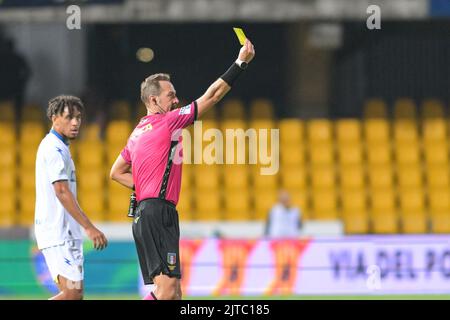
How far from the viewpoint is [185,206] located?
14750mm

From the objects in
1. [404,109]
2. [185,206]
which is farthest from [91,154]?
[404,109]

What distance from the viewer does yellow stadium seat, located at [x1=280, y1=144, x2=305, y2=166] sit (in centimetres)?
1552

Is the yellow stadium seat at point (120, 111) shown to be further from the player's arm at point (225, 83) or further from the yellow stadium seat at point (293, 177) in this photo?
the player's arm at point (225, 83)

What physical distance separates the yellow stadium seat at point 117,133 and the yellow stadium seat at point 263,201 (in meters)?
1.96

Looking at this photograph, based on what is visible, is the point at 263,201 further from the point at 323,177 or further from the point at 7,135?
the point at 7,135

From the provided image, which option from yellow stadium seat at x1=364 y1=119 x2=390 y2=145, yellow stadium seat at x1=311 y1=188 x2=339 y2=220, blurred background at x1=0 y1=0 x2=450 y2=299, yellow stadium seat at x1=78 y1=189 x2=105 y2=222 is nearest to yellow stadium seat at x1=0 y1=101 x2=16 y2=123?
blurred background at x1=0 y1=0 x2=450 y2=299

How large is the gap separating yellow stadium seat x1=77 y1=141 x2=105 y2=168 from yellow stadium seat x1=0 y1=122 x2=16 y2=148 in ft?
3.10

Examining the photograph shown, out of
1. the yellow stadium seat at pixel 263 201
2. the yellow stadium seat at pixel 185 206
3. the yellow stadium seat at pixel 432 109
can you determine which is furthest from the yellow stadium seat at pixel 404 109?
the yellow stadium seat at pixel 185 206

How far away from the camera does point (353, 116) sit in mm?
16547

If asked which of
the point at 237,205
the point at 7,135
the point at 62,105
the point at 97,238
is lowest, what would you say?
the point at 97,238

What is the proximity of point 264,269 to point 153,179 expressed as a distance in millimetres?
6200

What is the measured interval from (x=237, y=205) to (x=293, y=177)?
91 cm

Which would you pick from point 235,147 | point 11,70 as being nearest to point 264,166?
point 235,147

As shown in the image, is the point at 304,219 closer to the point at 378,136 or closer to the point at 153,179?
the point at 378,136
